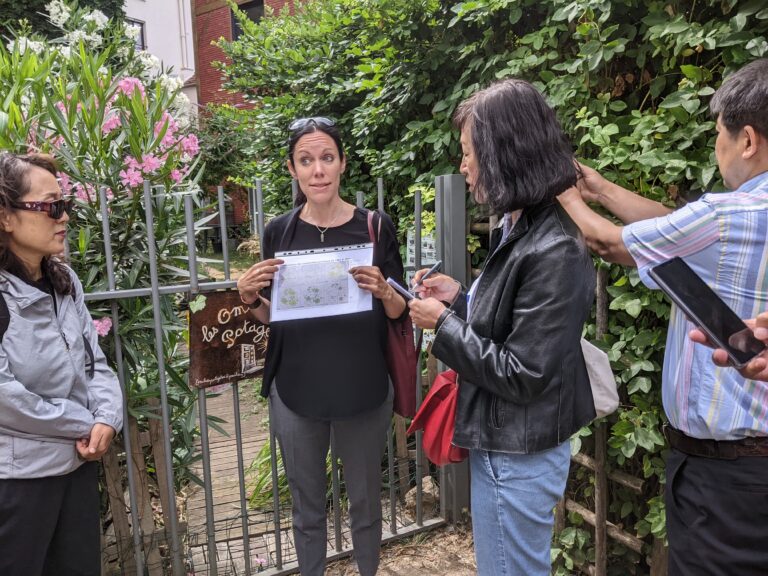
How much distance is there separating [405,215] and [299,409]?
2091 mm

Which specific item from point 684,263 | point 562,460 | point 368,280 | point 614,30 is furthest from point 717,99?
point 368,280

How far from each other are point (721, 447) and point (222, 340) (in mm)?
1856

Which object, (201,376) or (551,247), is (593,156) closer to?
(551,247)

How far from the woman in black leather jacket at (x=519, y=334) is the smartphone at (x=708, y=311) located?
0.21 meters

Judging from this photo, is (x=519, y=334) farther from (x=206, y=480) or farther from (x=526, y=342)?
(x=206, y=480)

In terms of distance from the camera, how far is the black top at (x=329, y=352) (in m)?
2.18

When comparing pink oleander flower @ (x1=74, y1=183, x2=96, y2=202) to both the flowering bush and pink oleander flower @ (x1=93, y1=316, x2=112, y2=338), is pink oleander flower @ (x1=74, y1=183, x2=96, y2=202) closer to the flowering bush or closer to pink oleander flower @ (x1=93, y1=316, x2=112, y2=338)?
the flowering bush

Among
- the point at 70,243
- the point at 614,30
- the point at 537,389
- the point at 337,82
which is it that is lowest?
the point at 537,389

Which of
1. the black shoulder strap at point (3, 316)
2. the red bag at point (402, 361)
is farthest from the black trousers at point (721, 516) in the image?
the black shoulder strap at point (3, 316)

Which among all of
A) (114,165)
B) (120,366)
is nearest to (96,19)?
(114,165)

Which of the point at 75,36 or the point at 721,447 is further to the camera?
the point at 75,36

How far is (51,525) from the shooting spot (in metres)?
1.86

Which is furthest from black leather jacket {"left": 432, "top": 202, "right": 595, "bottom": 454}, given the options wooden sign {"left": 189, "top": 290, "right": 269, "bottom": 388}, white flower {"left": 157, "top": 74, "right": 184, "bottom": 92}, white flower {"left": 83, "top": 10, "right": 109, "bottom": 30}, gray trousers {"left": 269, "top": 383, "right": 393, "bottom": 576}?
white flower {"left": 83, "top": 10, "right": 109, "bottom": 30}

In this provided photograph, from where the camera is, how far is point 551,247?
1488 millimetres
